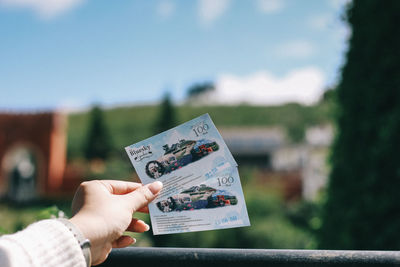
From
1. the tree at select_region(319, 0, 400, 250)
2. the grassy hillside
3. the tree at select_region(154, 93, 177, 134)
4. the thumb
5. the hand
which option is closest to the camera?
the hand

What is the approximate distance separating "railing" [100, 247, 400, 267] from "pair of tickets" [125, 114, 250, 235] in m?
0.10

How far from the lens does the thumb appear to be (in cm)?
104

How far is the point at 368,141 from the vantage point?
9.36 feet

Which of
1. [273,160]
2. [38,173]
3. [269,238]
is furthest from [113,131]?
[269,238]

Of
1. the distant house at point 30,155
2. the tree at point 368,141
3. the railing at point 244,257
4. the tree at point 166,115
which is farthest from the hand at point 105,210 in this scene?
the tree at point 166,115

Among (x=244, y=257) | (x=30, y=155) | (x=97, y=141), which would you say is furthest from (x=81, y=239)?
(x=97, y=141)

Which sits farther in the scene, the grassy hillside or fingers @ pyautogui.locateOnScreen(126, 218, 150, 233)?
the grassy hillside

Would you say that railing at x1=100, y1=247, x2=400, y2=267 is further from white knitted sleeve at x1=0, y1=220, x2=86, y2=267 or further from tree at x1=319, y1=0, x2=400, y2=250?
tree at x1=319, y1=0, x2=400, y2=250

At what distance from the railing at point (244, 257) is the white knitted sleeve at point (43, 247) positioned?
366mm

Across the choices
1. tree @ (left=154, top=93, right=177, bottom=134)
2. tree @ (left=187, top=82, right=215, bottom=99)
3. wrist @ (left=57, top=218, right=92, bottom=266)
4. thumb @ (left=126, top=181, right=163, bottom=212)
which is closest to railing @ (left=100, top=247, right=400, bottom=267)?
thumb @ (left=126, top=181, right=163, bottom=212)

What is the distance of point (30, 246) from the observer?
31.2 inches

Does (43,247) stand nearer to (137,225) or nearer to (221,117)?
(137,225)

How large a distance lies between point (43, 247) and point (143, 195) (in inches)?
12.6

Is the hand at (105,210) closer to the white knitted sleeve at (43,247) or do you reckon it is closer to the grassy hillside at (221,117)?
the white knitted sleeve at (43,247)
